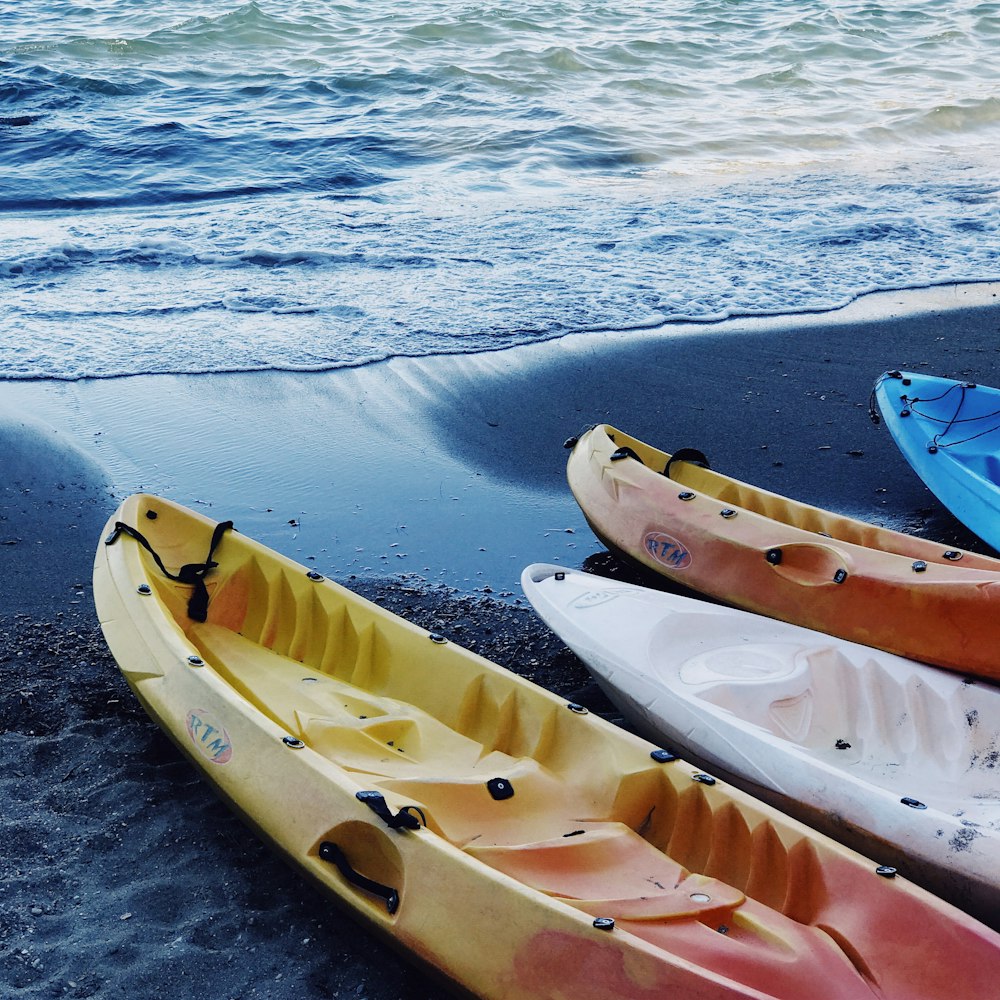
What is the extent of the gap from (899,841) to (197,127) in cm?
1258

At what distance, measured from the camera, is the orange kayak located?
A: 3943mm

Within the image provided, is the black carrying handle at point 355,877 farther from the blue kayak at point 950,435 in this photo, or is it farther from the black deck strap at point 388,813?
the blue kayak at point 950,435

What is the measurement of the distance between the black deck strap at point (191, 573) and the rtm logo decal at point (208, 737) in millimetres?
797

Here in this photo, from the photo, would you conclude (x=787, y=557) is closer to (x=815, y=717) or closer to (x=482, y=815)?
(x=815, y=717)

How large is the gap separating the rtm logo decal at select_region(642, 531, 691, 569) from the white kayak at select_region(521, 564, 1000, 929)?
38 cm

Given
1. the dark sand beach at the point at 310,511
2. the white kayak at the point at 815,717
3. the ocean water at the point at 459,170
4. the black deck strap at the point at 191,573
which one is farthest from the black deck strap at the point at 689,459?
the ocean water at the point at 459,170

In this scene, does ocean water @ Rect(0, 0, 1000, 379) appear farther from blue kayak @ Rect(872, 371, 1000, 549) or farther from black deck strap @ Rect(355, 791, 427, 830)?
black deck strap @ Rect(355, 791, 427, 830)

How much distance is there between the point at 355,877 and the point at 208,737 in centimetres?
76

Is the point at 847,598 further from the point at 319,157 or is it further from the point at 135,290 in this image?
the point at 319,157

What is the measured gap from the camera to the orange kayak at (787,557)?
3.94 m

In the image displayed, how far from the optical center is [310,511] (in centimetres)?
556

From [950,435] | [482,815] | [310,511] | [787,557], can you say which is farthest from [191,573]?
[950,435]

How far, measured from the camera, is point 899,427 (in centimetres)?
573

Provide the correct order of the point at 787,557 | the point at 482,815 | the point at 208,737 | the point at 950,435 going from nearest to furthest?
the point at 482,815 → the point at 208,737 → the point at 787,557 → the point at 950,435
